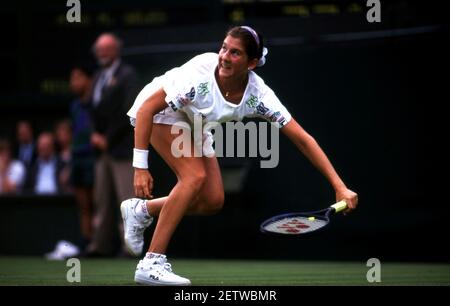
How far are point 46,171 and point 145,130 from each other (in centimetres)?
520

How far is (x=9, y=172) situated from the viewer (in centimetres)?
1230

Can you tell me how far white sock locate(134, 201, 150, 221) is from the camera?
7625 mm

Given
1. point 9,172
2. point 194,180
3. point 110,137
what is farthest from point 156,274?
point 9,172

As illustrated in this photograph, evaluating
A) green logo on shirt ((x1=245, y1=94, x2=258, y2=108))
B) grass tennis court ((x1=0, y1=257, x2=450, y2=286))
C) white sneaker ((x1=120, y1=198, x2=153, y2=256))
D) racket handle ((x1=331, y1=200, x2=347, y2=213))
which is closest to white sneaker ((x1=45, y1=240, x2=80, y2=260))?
grass tennis court ((x1=0, y1=257, x2=450, y2=286))

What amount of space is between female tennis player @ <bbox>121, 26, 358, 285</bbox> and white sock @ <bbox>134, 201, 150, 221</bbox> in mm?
375

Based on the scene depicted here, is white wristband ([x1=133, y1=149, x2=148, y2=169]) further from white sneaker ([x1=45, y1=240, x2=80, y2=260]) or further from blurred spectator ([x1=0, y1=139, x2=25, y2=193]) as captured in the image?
blurred spectator ([x1=0, y1=139, x2=25, y2=193])

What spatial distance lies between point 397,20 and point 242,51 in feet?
10.0

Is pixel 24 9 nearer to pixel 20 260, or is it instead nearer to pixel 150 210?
pixel 20 260

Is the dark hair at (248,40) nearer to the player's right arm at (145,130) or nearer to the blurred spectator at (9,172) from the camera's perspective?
the player's right arm at (145,130)

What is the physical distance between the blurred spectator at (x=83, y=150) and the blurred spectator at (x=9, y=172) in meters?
0.94

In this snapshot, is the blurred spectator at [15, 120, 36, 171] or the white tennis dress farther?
the blurred spectator at [15, 120, 36, 171]

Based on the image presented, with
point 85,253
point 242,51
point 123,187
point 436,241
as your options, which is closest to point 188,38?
point 123,187

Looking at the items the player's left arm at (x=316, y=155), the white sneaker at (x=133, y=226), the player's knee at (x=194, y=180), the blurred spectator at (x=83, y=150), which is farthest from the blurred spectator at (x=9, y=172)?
the player's left arm at (x=316, y=155)

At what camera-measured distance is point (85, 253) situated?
36.8 feet
